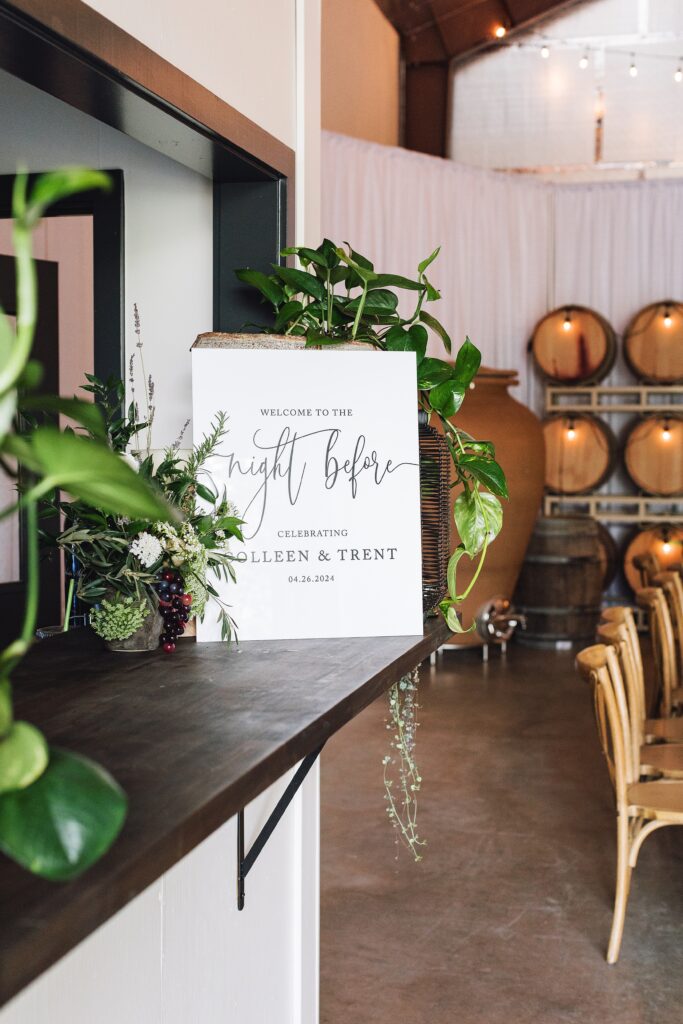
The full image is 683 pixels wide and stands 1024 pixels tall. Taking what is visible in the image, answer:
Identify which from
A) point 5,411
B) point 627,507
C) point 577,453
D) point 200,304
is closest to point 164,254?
point 200,304

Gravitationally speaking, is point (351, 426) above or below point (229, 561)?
above

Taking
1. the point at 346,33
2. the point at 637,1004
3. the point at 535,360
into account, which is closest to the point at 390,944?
the point at 637,1004

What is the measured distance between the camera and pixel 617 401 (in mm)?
8617

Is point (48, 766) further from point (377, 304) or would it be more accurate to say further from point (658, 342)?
point (658, 342)

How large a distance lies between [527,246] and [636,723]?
239 inches

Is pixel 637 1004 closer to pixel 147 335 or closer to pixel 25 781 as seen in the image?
Result: pixel 147 335

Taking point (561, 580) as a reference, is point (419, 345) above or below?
above

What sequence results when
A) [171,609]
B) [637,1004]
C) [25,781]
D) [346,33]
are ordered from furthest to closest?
Answer: [346,33], [637,1004], [171,609], [25,781]

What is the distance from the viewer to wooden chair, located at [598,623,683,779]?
3.16 m

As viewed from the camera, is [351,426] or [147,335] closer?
[351,426]

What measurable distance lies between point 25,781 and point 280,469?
95cm

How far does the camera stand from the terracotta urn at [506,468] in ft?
21.4

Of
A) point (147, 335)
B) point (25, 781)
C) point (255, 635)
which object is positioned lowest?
point (255, 635)

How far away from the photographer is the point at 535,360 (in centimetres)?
823
